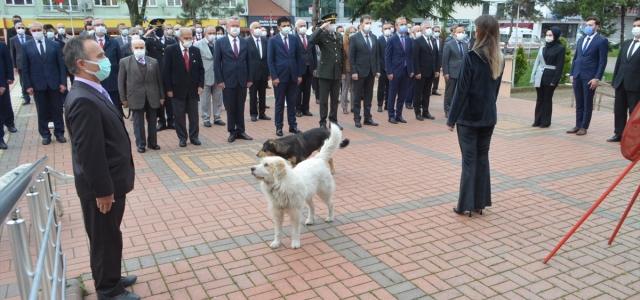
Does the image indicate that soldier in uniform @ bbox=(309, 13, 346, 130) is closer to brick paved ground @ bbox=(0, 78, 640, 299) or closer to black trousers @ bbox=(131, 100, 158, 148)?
brick paved ground @ bbox=(0, 78, 640, 299)

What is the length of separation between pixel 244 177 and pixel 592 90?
7.63 metres

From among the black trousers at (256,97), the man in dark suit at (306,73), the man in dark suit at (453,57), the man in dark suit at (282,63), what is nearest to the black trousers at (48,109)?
the black trousers at (256,97)

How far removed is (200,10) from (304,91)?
3315 centimetres

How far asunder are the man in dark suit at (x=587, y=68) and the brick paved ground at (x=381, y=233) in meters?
1.62

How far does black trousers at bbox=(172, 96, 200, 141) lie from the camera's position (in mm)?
9188

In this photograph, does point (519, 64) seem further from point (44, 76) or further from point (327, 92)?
point (44, 76)

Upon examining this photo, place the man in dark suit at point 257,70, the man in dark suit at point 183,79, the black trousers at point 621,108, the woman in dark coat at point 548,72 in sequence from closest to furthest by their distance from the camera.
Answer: the man in dark suit at point 183,79, the black trousers at point 621,108, the woman in dark coat at point 548,72, the man in dark suit at point 257,70

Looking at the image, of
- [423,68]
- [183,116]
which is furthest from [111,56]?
[423,68]

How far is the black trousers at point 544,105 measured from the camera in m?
10.6

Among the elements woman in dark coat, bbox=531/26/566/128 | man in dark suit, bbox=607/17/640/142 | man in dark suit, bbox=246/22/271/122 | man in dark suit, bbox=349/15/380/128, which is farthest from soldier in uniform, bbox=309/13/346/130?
man in dark suit, bbox=607/17/640/142

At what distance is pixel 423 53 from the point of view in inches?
460

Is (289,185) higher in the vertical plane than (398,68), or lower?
lower

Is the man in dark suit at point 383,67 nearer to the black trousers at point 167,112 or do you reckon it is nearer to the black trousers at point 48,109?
the black trousers at point 167,112

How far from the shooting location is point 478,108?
205 inches
